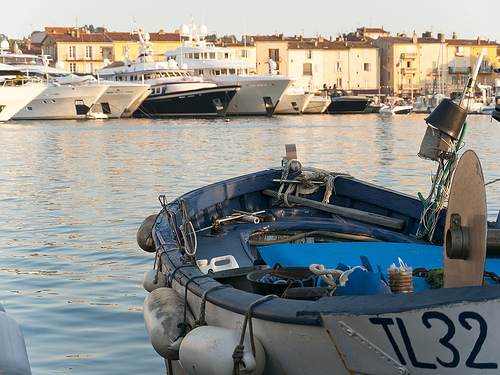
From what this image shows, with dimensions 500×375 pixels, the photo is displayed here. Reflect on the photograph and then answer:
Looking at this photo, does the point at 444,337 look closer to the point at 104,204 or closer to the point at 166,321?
the point at 166,321

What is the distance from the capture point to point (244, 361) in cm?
376

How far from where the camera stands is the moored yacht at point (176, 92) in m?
54.7

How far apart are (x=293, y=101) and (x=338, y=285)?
59.9 m

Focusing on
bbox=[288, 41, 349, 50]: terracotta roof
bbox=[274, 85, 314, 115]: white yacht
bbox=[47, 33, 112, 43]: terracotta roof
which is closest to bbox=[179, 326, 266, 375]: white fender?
bbox=[274, 85, 314, 115]: white yacht

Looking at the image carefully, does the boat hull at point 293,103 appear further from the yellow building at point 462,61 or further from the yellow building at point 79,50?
the yellow building at point 462,61

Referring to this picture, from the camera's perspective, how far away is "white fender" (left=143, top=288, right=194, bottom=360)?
465 cm

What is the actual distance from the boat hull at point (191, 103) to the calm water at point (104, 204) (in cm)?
1686

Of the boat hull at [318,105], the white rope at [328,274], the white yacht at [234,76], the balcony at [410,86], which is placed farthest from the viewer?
the balcony at [410,86]

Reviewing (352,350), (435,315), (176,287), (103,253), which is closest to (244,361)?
(352,350)

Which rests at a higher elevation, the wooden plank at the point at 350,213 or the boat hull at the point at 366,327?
the boat hull at the point at 366,327

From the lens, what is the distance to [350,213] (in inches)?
313

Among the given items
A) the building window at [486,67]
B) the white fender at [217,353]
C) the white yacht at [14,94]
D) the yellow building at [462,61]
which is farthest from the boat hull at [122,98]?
the white fender at [217,353]

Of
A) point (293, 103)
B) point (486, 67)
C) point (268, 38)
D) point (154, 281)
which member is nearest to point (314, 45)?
point (268, 38)

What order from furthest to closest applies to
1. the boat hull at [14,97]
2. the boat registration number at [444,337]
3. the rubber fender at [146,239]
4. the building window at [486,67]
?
the building window at [486,67], the boat hull at [14,97], the rubber fender at [146,239], the boat registration number at [444,337]
